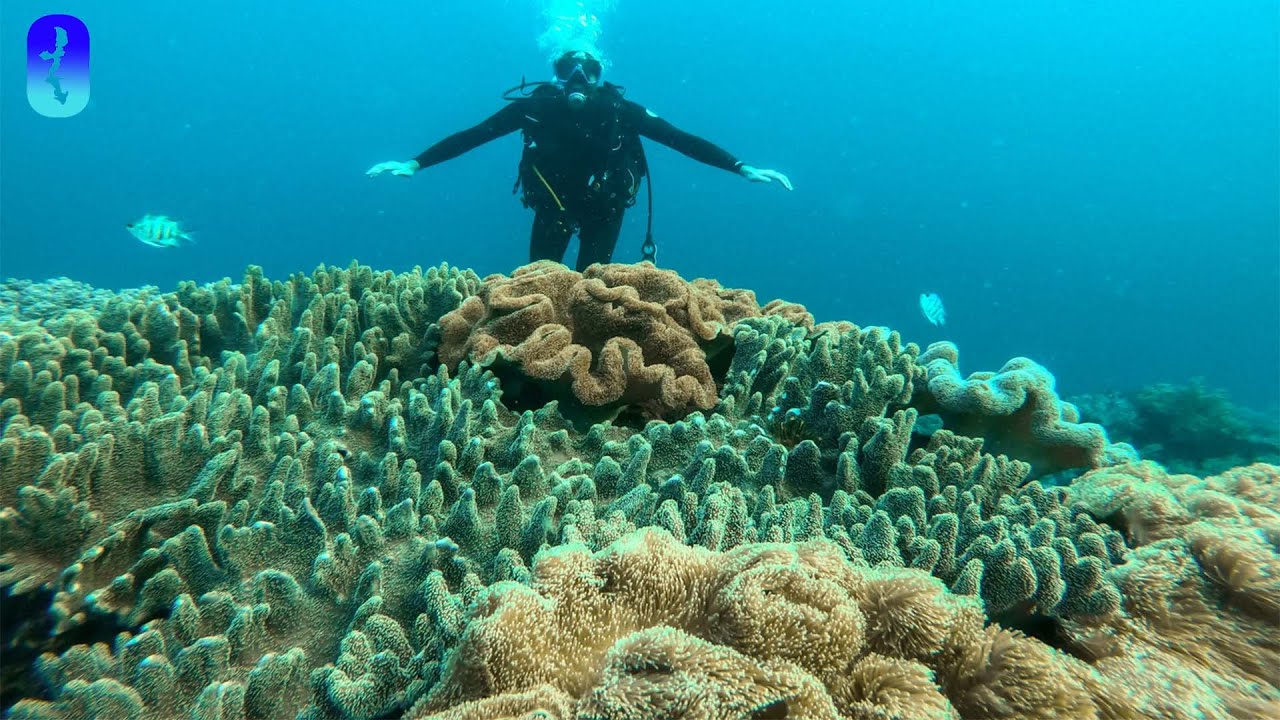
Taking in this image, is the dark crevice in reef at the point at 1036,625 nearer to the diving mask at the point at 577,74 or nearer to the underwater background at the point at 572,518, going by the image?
the underwater background at the point at 572,518

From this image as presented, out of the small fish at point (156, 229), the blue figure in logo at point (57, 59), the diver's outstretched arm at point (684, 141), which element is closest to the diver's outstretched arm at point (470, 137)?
the diver's outstretched arm at point (684, 141)

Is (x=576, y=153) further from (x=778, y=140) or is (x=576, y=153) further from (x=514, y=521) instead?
(x=778, y=140)

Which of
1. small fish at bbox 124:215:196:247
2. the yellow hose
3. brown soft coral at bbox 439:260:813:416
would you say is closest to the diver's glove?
the yellow hose

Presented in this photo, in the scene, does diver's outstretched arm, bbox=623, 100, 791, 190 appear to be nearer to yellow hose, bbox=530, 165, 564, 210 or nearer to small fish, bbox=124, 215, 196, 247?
yellow hose, bbox=530, 165, 564, 210

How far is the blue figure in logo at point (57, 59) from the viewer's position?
4508 mm

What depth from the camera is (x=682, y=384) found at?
3.33 m

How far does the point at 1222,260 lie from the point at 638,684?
609 feet

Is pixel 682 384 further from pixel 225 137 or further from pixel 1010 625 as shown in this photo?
pixel 225 137

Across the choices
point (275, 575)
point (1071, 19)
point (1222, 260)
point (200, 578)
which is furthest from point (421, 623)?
point (1071, 19)

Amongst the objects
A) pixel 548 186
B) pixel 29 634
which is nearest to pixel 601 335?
pixel 29 634

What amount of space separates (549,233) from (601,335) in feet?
19.6

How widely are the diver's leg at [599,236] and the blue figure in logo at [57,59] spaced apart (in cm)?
578

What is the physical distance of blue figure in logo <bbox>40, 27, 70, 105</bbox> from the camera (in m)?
4.51

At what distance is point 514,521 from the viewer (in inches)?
84.9
